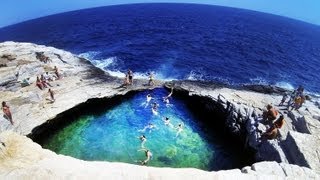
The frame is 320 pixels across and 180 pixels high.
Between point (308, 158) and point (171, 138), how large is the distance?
44.6 ft

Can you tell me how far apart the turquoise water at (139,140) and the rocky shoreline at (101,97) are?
2.48 meters

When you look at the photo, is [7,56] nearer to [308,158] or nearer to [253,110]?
[253,110]

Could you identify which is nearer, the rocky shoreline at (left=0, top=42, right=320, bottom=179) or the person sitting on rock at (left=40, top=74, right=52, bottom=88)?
the rocky shoreline at (left=0, top=42, right=320, bottom=179)

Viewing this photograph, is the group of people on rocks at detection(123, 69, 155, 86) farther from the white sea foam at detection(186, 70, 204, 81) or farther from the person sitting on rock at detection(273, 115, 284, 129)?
the person sitting on rock at detection(273, 115, 284, 129)

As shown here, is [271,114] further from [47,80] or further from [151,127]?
[47,80]

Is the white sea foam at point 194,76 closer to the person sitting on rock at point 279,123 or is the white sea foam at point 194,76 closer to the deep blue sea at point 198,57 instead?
the deep blue sea at point 198,57

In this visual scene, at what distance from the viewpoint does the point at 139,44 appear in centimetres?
7206

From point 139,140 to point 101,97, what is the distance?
29.6 feet

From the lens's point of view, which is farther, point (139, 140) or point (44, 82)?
point (44, 82)

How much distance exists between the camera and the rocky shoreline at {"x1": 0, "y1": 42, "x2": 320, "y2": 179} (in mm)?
17312

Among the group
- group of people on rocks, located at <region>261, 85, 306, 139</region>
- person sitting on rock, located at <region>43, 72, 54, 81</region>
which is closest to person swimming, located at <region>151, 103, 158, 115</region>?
group of people on rocks, located at <region>261, 85, 306, 139</region>

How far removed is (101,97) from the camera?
36312 millimetres

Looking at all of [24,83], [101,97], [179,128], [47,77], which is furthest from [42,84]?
[179,128]

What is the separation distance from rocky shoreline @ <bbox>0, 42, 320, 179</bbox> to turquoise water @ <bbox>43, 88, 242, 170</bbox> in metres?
2.48
